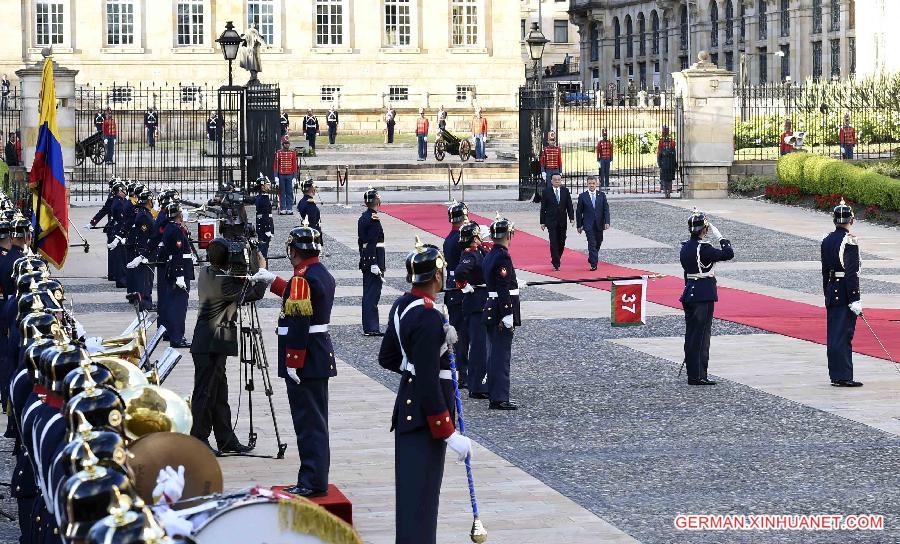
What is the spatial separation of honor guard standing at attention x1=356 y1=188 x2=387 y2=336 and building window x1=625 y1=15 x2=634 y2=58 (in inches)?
3411

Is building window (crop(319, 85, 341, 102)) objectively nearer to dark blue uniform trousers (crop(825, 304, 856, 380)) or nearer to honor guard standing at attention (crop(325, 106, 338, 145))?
honor guard standing at attention (crop(325, 106, 338, 145))

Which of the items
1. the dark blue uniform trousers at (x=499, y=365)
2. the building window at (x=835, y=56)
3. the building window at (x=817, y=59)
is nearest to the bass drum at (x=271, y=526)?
the dark blue uniform trousers at (x=499, y=365)

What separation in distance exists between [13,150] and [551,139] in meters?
13.7

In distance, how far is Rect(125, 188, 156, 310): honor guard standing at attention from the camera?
760 inches

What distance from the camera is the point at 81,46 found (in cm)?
6322

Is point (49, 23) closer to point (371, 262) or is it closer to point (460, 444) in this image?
point (371, 262)

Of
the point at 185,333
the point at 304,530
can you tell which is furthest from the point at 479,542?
the point at 185,333

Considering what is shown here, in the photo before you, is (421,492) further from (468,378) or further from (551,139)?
(551,139)

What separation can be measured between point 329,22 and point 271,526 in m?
60.9

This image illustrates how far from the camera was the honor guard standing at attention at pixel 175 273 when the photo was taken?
17516 mm

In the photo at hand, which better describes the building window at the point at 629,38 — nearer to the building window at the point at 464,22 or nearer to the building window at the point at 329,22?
the building window at the point at 464,22

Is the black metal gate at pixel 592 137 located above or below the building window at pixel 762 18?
below

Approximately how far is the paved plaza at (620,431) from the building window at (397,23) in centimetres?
4451

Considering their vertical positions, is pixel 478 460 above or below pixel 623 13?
below
